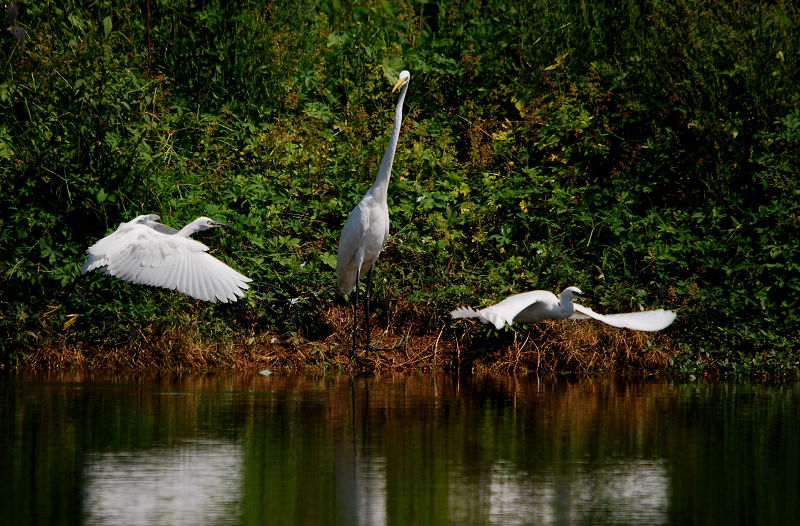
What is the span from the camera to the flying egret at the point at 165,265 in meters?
7.68

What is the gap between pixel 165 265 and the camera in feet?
25.7

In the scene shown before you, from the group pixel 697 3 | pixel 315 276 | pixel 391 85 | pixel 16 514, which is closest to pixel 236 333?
pixel 315 276

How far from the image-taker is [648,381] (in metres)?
7.74

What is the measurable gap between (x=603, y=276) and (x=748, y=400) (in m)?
2.57

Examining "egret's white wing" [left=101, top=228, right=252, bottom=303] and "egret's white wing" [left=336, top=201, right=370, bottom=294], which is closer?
"egret's white wing" [left=101, top=228, right=252, bottom=303]

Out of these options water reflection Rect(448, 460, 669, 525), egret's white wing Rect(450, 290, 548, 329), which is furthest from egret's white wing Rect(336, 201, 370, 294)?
water reflection Rect(448, 460, 669, 525)

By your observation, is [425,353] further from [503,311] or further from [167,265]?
[167,265]

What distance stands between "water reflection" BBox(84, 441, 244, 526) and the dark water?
1 centimetres

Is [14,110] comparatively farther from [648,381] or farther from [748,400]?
[748,400]

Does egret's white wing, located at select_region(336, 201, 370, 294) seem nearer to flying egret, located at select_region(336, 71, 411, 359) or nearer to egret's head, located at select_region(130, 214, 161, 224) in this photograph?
flying egret, located at select_region(336, 71, 411, 359)

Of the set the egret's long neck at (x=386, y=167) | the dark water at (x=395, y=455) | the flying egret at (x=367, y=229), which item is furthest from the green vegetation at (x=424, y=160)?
the dark water at (x=395, y=455)

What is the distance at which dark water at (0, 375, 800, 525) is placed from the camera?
3865 millimetres

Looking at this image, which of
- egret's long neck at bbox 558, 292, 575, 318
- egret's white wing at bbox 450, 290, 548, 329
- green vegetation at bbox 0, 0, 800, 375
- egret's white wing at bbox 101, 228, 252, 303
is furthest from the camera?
green vegetation at bbox 0, 0, 800, 375

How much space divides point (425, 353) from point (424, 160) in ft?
8.04
